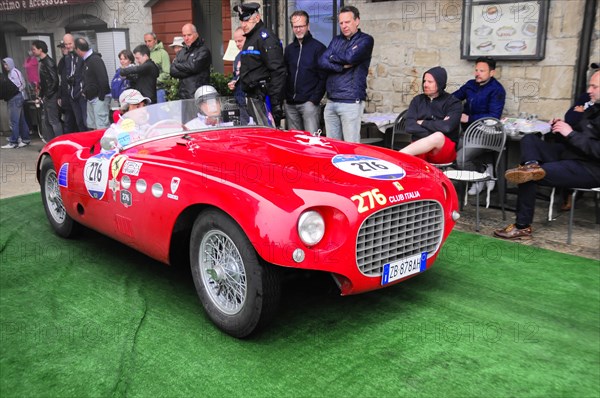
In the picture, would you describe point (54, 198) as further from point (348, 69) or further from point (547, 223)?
point (547, 223)

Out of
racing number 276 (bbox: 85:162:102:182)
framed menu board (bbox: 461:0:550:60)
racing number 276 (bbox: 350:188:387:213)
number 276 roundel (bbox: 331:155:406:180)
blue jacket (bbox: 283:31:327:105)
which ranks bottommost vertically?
racing number 276 (bbox: 85:162:102:182)

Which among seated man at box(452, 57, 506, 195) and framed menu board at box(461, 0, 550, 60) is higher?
framed menu board at box(461, 0, 550, 60)

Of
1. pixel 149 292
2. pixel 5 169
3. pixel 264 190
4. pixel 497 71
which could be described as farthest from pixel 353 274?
pixel 5 169

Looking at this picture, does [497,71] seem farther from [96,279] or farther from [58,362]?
[58,362]

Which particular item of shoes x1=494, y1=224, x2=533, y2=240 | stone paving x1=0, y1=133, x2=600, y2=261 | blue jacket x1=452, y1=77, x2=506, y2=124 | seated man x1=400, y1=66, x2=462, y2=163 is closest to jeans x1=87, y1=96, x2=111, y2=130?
stone paving x1=0, y1=133, x2=600, y2=261

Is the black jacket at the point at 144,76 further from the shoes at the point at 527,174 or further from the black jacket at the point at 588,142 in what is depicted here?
the black jacket at the point at 588,142

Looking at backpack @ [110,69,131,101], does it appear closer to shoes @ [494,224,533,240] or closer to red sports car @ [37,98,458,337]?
red sports car @ [37,98,458,337]

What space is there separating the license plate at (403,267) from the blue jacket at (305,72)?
12.6ft

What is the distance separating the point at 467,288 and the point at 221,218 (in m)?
1.87

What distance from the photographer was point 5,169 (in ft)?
29.3

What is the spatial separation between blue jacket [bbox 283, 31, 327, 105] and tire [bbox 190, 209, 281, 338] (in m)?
3.85

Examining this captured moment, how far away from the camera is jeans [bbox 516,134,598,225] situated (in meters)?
4.64

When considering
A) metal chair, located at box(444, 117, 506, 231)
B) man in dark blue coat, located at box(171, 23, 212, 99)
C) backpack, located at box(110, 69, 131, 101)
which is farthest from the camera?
backpack, located at box(110, 69, 131, 101)

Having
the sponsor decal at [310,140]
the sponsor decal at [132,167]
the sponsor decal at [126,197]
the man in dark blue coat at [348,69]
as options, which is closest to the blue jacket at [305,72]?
the man in dark blue coat at [348,69]
